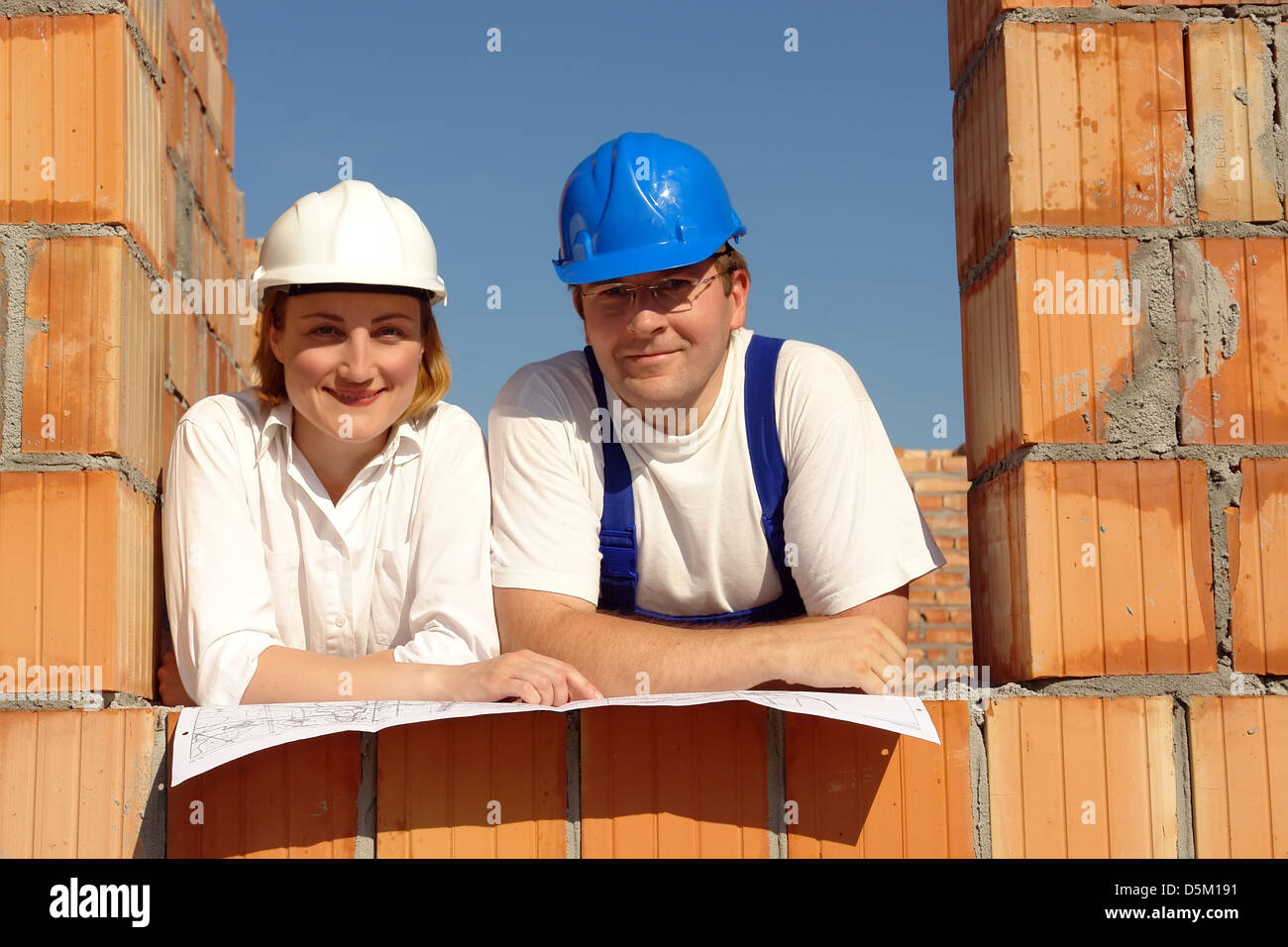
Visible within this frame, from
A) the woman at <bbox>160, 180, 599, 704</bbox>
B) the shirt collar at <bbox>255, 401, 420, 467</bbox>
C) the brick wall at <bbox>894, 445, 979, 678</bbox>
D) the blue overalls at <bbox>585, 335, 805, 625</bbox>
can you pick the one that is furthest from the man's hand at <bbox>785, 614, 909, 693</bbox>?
the brick wall at <bbox>894, 445, 979, 678</bbox>

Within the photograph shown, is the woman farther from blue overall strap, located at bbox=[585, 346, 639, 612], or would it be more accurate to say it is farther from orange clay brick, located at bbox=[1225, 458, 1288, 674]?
orange clay brick, located at bbox=[1225, 458, 1288, 674]

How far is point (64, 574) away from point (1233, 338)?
8.02 ft

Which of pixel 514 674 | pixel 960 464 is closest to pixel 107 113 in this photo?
pixel 514 674

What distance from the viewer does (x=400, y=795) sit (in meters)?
2.44

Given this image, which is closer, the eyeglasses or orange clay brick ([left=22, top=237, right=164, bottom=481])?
orange clay brick ([left=22, top=237, right=164, bottom=481])

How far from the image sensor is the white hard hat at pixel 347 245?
2.87m

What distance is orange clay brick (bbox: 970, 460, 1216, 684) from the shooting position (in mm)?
2592

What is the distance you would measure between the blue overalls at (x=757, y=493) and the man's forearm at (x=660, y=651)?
0.84 feet

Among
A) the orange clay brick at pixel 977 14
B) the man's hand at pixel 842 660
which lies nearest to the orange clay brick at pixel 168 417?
the man's hand at pixel 842 660

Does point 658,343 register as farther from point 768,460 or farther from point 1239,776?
point 1239,776

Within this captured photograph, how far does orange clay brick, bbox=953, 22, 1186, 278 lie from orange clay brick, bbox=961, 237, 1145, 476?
7cm

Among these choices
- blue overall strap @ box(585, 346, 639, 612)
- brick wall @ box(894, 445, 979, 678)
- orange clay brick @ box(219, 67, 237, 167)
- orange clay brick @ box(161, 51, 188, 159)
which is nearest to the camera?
blue overall strap @ box(585, 346, 639, 612)

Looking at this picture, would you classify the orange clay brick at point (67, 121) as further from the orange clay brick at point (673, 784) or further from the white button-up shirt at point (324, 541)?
the orange clay brick at point (673, 784)
